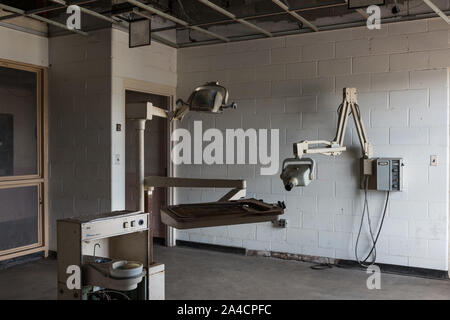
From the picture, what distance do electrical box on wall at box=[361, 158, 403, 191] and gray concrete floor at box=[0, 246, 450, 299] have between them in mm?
975

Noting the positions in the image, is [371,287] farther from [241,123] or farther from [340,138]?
[241,123]

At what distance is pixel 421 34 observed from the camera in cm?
488

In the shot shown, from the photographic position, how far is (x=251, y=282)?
4.72m

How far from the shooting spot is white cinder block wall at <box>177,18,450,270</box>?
488 cm

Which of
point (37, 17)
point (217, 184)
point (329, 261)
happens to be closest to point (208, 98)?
point (217, 184)

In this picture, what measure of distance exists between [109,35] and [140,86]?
0.72 metres

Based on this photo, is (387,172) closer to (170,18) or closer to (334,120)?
(334,120)

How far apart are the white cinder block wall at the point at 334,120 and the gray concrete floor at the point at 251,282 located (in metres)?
0.39

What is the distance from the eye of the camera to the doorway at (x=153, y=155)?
6492mm

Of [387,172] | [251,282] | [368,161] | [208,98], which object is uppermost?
[208,98]

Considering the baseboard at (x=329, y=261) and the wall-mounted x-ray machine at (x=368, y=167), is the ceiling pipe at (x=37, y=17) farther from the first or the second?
the baseboard at (x=329, y=261)

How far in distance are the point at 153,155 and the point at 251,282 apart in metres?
2.64

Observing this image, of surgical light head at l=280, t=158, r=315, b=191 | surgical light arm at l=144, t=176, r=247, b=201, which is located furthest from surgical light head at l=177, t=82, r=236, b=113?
surgical light head at l=280, t=158, r=315, b=191

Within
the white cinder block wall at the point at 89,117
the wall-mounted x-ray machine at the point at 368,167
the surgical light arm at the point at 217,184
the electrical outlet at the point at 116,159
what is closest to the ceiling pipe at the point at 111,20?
the white cinder block wall at the point at 89,117
